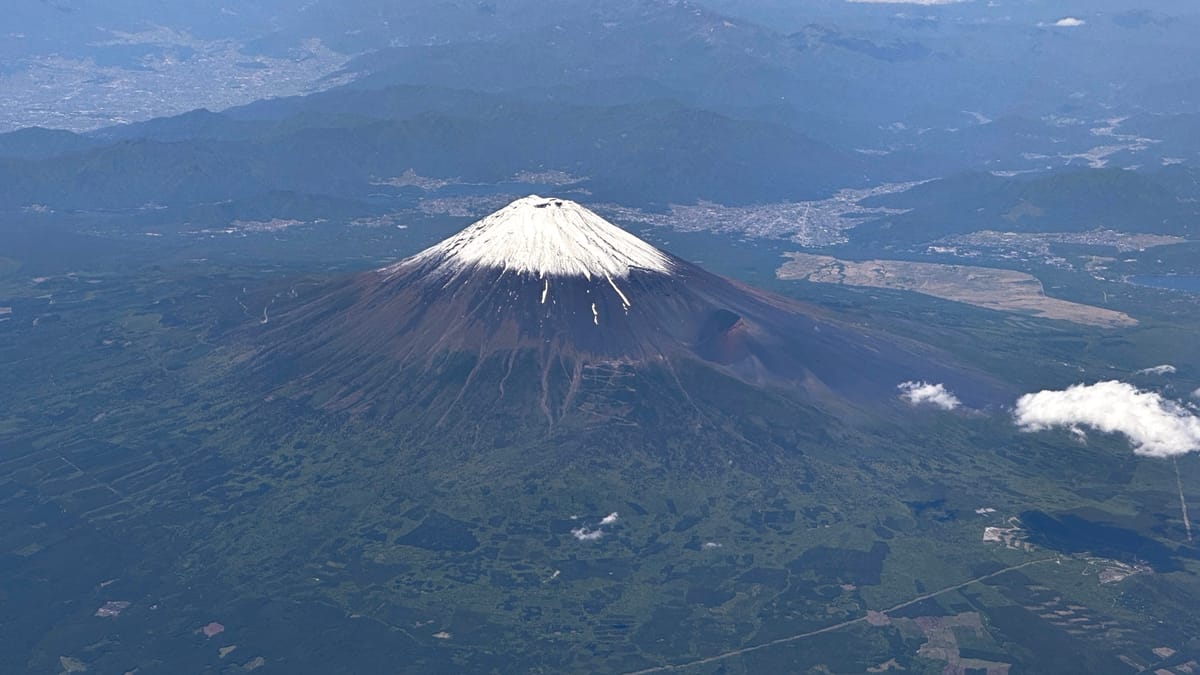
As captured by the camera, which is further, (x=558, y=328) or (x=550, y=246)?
(x=550, y=246)

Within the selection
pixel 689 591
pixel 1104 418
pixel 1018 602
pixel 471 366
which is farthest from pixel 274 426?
pixel 1104 418

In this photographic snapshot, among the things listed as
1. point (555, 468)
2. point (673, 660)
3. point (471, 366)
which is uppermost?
point (471, 366)

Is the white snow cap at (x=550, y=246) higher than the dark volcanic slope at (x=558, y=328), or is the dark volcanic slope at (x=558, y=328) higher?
the white snow cap at (x=550, y=246)

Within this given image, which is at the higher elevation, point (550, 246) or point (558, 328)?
point (550, 246)

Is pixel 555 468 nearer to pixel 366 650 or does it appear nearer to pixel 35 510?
pixel 366 650

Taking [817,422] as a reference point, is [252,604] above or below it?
below
